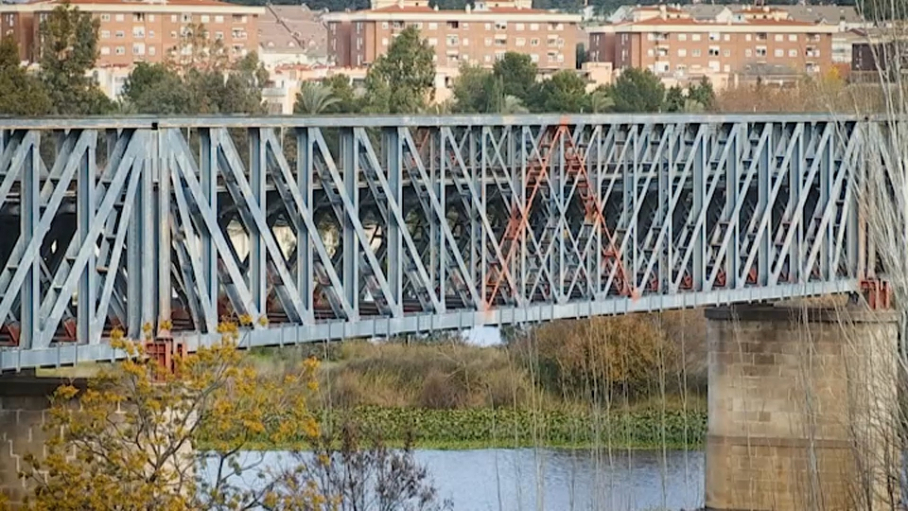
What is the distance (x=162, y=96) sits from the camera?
10262 centimetres

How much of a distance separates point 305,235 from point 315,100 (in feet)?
217

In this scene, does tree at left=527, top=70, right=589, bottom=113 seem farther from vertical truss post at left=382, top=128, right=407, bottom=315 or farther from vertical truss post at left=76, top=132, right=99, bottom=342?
vertical truss post at left=76, top=132, right=99, bottom=342

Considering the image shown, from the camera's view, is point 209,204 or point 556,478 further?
point 556,478

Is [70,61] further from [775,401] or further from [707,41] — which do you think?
[707,41]

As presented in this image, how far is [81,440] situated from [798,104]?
67507mm

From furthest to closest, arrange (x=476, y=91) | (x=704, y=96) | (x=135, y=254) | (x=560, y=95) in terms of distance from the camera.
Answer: (x=476, y=91) → (x=704, y=96) → (x=560, y=95) → (x=135, y=254)

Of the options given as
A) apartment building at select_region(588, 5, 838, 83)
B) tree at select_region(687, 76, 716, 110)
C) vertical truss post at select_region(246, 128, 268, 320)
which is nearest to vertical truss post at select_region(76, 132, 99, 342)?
vertical truss post at select_region(246, 128, 268, 320)

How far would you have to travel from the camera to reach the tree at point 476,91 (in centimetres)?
11512

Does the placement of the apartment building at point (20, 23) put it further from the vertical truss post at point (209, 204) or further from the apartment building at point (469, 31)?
the vertical truss post at point (209, 204)

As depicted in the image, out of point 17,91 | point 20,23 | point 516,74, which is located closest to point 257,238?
point 17,91

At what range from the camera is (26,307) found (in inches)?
1415

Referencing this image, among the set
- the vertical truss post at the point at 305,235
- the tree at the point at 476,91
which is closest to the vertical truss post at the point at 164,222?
the vertical truss post at the point at 305,235

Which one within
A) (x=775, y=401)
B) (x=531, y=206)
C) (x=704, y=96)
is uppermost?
(x=531, y=206)

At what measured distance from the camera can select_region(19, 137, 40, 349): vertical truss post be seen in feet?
118
